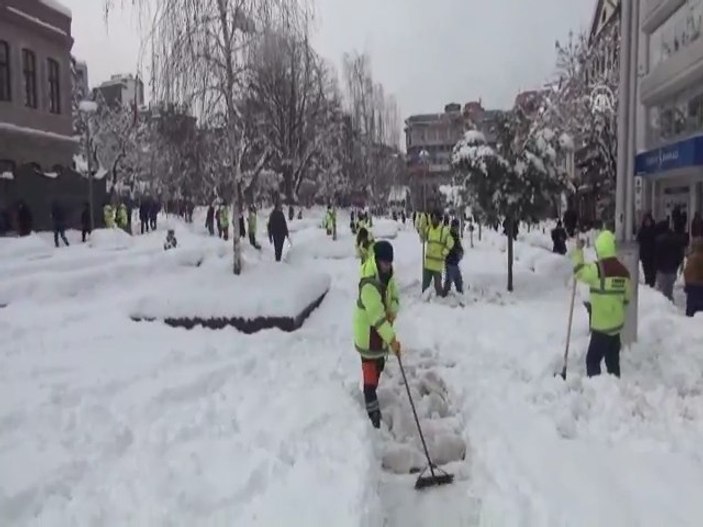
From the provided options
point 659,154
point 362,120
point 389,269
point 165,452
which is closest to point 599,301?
point 389,269

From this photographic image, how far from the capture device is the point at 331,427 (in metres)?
6.51

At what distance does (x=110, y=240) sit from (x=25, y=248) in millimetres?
4472

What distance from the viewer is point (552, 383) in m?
7.80

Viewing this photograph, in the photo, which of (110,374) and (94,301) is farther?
(94,301)

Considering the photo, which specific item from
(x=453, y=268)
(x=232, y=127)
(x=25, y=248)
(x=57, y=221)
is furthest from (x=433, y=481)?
(x=57, y=221)

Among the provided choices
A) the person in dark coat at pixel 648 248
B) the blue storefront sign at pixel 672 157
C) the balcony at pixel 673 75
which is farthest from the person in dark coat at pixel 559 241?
the person in dark coat at pixel 648 248

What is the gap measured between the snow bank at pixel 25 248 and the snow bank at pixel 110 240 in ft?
6.00

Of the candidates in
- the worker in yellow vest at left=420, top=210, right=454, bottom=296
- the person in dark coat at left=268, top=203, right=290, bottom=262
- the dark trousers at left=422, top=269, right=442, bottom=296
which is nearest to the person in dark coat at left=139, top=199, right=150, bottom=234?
the person in dark coat at left=268, top=203, right=290, bottom=262

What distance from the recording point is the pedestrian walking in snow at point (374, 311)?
6625 mm

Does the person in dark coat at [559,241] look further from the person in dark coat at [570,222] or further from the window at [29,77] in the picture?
the window at [29,77]

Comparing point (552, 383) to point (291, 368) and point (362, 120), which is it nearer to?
point (291, 368)

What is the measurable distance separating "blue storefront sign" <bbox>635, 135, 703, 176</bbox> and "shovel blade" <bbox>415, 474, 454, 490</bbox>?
64.3ft

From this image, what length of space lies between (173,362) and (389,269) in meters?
3.45

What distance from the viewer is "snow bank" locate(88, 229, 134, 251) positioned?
24141mm
